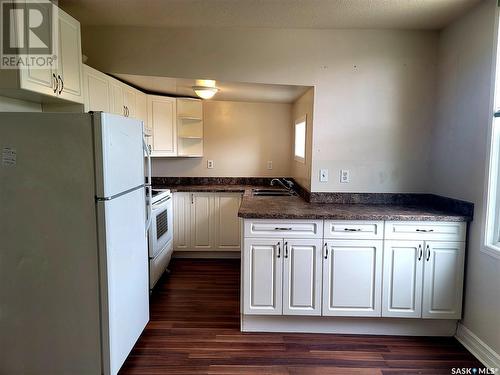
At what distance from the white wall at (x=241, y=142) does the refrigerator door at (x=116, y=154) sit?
2211 millimetres

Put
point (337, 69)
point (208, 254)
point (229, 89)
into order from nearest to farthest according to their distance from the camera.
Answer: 1. point (337, 69)
2. point (229, 89)
3. point (208, 254)

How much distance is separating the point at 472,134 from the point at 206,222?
9.35 ft

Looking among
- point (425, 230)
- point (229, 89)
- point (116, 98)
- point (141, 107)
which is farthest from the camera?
point (141, 107)

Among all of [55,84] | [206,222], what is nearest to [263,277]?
[206,222]

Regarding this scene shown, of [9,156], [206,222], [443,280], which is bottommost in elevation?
[443,280]

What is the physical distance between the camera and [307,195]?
9.86ft

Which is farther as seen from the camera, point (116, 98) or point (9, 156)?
point (116, 98)

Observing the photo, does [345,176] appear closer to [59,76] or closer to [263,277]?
[263,277]

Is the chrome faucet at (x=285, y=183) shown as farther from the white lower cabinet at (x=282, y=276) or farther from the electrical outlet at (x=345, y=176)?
the white lower cabinet at (x=282, y=276)

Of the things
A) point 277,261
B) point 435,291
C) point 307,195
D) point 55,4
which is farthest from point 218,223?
point 55,4

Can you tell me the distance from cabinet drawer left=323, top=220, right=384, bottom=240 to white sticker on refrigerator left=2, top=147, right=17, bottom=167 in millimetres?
2003

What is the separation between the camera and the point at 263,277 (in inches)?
92.8

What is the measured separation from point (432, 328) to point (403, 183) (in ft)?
3.99

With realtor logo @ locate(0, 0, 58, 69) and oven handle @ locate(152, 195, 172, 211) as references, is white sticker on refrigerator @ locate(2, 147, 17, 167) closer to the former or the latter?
realtor logo @ locate(0, 0, 58, 69)
